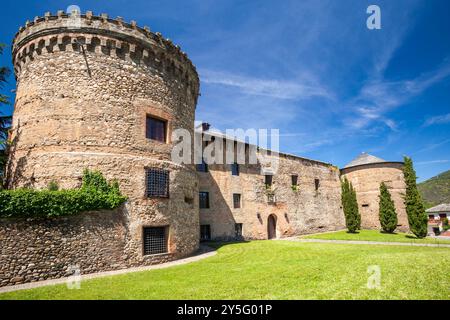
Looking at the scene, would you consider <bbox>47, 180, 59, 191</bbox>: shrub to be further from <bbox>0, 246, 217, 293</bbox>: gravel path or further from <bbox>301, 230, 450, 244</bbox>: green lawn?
<bbox>301, 230, 450, 244</bbox>: green lawn

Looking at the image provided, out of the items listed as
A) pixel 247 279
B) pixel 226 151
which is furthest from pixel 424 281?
pixel 226 151

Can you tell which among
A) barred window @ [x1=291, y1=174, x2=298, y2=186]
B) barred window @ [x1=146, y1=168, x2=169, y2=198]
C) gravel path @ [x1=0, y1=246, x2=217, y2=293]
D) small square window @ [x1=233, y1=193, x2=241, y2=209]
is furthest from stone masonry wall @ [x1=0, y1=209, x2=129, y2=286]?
barred window @ [x1=291, y1=174, x2=298, y2=186]

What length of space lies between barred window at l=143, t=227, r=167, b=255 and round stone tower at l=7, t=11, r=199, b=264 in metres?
0.07

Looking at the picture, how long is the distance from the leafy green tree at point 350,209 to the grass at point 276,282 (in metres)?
19.5

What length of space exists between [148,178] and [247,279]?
6.81 meters

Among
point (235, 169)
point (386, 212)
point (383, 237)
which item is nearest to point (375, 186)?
point (386, 212)

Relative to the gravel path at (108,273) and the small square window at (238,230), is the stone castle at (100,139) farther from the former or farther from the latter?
the small square window at (238,230)

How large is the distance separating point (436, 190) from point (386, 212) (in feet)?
296

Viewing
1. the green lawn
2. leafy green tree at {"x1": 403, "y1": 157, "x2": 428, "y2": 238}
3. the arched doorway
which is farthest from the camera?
the arched doorway

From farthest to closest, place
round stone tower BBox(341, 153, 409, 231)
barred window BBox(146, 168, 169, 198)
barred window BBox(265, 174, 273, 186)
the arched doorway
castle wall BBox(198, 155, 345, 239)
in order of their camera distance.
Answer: round stone tower BBox(341, 153, 409, 231), barred window BBox(265, 174, 273, 186), the arched doorway, castle wall BBox(198, 155, 345, 239), barred window BBox(146, 168, 169, 198)

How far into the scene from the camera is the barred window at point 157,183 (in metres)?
12.4

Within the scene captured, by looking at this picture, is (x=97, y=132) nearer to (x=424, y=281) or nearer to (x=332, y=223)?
(x=424, y=281)

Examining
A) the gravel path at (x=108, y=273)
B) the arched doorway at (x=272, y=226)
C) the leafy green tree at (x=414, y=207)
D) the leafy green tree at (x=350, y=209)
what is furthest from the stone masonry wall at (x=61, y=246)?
the leafy green tree at (x=350, y=209)

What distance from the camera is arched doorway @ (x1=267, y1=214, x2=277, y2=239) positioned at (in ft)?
82.0
